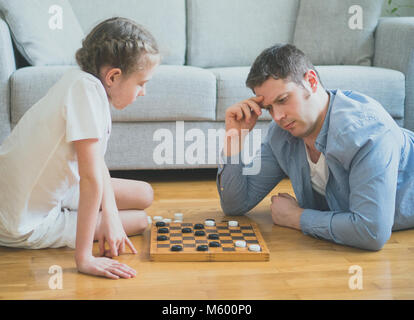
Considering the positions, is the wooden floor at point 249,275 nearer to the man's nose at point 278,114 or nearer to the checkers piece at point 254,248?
the checkers piece at point 254,248

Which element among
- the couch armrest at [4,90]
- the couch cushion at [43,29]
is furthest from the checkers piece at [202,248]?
the couch cushion at [43,29]

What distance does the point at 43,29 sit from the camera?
2598 mm

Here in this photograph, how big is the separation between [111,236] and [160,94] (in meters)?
0.98

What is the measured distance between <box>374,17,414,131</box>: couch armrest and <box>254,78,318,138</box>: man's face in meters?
1.16

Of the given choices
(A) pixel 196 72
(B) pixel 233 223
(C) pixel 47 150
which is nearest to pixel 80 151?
(C) pixel 47 150

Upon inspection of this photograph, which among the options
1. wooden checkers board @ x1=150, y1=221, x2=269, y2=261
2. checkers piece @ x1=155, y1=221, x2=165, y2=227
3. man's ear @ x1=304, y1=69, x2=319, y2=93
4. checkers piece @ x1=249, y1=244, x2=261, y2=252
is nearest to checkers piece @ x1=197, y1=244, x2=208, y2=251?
wooden checkers board @ x1=150, y1=221, x2=269, y2=261

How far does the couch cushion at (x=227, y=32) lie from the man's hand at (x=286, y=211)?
130cm

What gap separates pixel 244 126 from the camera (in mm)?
1827

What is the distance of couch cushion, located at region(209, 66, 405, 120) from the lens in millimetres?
2523

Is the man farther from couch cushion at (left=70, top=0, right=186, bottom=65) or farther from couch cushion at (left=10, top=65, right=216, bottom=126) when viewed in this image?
couch cushion at (left=70, top=0, right=186, bottom=65)

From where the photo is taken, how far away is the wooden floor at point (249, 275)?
1.40 metres

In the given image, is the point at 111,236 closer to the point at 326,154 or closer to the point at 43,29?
the point at 326,154
